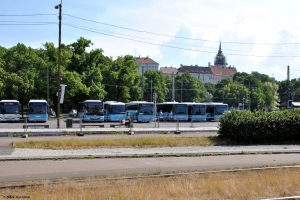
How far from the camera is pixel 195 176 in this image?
13.2 m

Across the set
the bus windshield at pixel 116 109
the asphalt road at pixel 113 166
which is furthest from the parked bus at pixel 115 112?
the asphalt road at pixel 113 166

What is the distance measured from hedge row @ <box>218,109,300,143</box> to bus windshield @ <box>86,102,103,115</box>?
2375 centimetres

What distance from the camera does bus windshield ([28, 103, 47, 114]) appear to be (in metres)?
46.7

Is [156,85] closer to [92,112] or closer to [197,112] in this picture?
[197,112]

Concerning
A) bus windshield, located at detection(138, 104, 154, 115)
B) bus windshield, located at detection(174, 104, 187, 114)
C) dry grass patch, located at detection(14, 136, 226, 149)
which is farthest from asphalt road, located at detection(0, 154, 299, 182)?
bus windshield, located at detection(174, 104, 187, 114)

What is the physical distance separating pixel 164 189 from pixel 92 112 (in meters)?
39.2

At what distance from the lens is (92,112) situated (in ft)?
161

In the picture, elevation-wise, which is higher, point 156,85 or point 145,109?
point 156,85

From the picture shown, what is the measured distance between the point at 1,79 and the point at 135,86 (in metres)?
26.7

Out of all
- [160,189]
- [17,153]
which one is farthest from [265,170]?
[17,153]

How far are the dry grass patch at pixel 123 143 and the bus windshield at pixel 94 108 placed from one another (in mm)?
23853

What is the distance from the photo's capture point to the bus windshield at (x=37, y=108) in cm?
4669

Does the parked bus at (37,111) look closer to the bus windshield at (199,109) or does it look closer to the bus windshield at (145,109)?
the bus windshield at (145,109)

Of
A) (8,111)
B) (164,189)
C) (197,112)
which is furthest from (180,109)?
(164,189)
